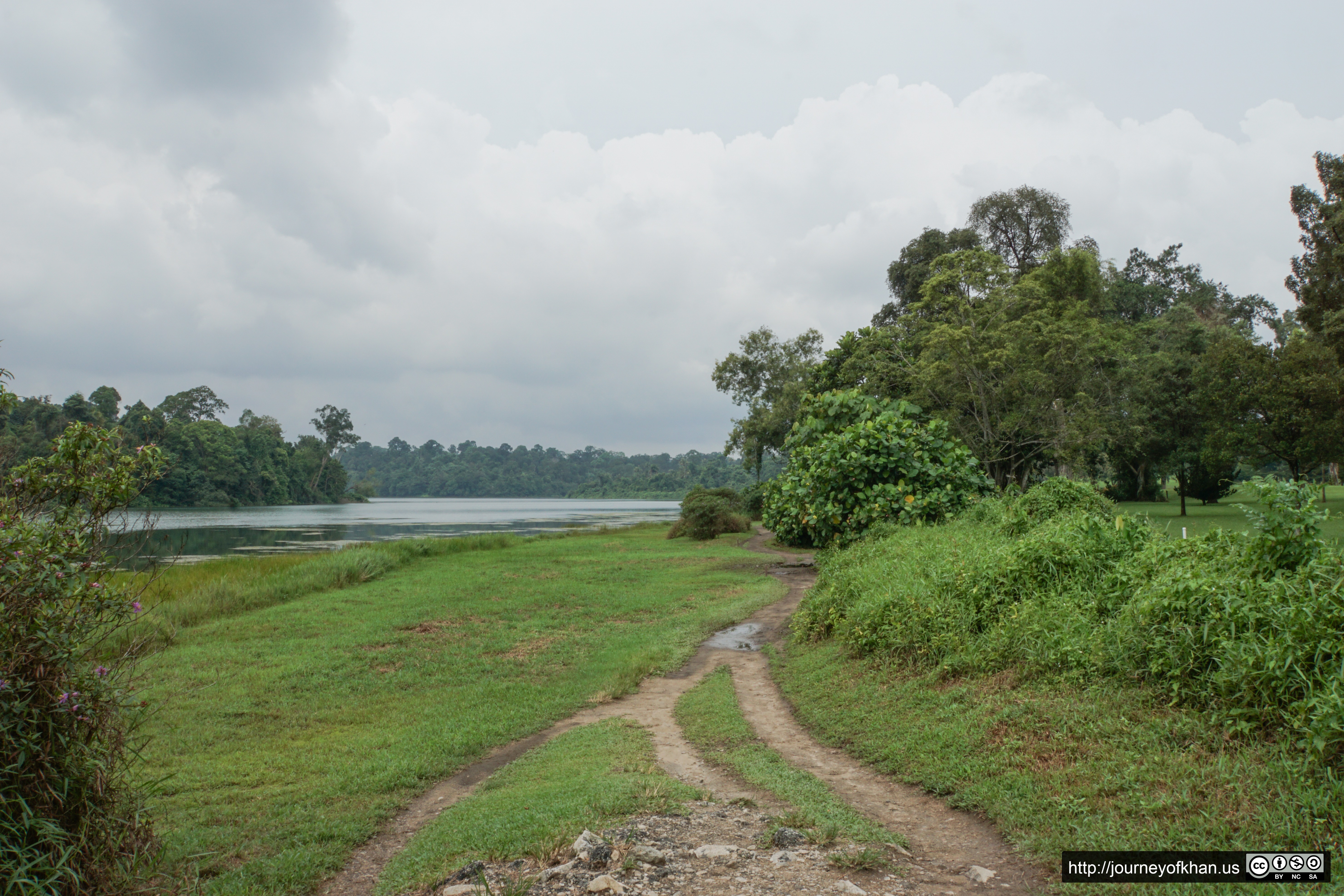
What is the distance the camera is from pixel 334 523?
1944 inches

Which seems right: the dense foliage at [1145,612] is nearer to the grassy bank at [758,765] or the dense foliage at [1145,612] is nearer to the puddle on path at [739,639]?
the puddle on path at [739,639]

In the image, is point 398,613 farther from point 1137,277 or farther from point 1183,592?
point 1137,277

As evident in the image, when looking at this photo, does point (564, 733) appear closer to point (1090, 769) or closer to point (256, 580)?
point (1090, 769)

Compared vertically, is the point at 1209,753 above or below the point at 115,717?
below

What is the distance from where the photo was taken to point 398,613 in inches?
506

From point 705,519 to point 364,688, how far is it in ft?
69.1

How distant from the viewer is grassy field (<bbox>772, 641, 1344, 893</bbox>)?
11.7ft

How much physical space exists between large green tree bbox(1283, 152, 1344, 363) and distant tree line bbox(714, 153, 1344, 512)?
Answer: 0.19 feet

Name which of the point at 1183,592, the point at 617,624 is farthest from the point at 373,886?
the point at 617,624

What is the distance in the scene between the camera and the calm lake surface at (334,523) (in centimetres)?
2925

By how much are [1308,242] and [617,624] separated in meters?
25.9

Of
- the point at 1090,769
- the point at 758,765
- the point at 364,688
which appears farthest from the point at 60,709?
the point at 364,688

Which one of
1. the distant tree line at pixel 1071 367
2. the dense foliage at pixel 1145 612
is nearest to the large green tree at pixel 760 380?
the distant tree line at pixel 1071 367

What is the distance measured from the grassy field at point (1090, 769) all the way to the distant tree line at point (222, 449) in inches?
1119
